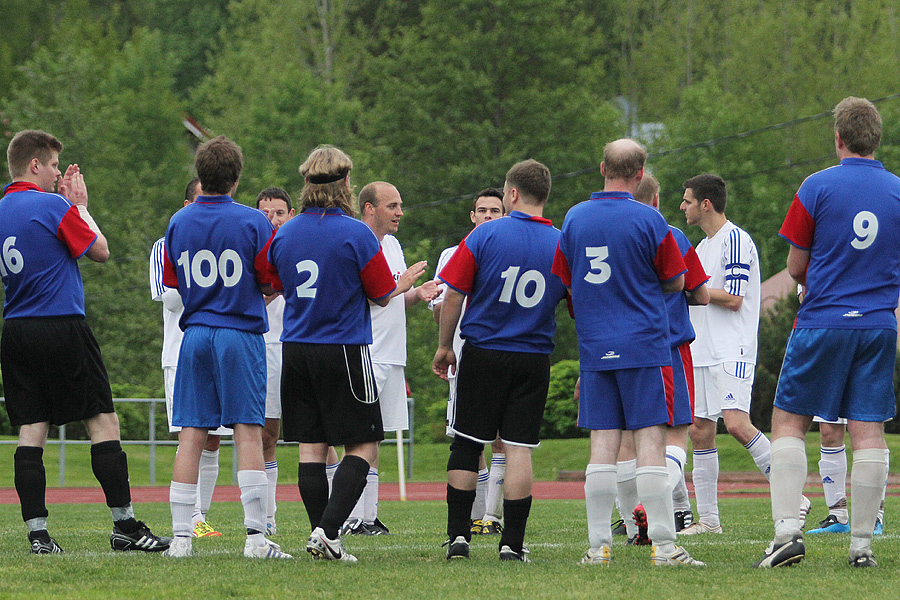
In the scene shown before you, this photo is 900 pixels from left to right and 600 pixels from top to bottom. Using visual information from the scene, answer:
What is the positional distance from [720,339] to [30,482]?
4861mm

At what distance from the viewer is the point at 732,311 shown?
8398 millimetres

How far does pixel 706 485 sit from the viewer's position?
8273 mm

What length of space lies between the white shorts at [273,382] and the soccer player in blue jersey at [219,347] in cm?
172

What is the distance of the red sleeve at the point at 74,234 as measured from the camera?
689 cm

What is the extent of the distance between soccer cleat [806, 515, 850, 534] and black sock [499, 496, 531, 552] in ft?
8.75

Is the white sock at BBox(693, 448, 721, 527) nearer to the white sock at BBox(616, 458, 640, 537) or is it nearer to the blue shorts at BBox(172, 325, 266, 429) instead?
the white sock at BBox(616, 458, 640, 537)

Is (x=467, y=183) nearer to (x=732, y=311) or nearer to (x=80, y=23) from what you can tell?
(x=80, y=23)

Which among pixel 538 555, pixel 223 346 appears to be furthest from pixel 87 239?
pixel 538 555

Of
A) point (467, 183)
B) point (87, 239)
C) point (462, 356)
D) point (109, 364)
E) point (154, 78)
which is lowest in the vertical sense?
point (109, 364)

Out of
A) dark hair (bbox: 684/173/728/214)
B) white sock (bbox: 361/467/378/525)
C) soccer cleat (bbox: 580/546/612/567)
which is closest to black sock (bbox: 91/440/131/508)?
white sock (bbox: 361/467/378/525)

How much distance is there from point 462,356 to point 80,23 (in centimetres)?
3787

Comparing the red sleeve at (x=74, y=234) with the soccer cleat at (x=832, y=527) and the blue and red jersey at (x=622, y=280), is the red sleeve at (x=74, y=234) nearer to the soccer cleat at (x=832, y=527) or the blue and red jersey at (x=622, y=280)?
the blue and red jersey at (x=622, y=280)

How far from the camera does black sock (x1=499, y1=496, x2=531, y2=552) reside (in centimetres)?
624

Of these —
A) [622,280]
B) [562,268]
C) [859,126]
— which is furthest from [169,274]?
[859,126]
